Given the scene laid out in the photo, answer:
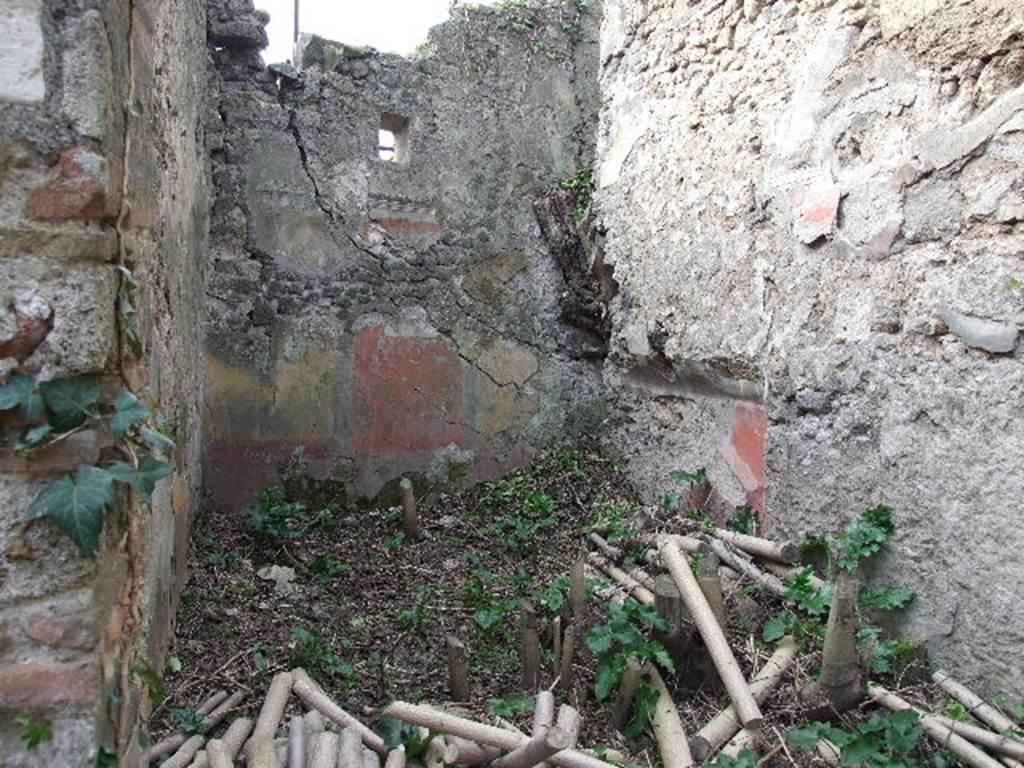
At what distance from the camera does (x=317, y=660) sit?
3012mm

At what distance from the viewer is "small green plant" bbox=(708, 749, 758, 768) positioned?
231 centimetres

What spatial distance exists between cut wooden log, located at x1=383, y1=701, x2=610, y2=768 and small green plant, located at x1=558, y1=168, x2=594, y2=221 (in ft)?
12.0

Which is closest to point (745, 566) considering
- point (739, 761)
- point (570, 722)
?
point (739, 761)

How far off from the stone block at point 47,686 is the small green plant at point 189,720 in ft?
3.49

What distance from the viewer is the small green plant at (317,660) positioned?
117 inches

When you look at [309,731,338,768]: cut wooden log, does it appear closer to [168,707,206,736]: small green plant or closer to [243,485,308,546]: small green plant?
[168,707,206,736]: small green plant

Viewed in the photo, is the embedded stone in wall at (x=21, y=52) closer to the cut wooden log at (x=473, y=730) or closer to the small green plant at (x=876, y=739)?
the cut wooden log at (x=473, y=730)

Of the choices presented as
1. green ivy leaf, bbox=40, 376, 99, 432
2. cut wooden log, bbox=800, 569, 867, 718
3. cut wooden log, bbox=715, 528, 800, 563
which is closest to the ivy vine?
green ivy leaf, bbox=40, 376, 99, 432

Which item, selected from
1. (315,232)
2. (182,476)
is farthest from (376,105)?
(182,476)

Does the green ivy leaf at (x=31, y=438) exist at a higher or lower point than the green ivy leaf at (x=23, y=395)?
lower

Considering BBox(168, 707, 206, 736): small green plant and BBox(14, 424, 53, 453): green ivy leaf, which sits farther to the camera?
BBox(168, 707, 206, 736): small green plant

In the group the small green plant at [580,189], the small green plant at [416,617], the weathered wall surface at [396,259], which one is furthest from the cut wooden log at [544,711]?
the small green plant at [580,189]

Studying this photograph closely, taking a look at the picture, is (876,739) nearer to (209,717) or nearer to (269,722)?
(269,722)

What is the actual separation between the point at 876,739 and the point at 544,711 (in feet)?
3.16
